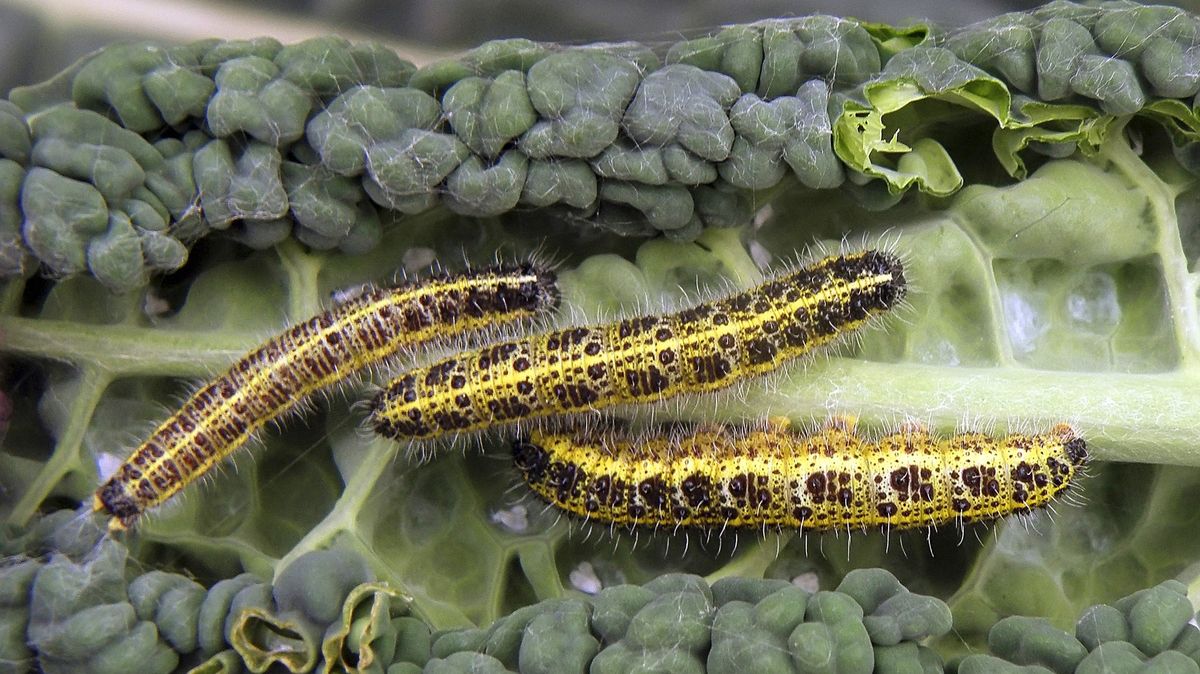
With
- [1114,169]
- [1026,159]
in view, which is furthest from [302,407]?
[1114,169]

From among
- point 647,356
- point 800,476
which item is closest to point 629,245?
point 647,356

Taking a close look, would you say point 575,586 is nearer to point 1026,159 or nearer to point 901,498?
point 901,498

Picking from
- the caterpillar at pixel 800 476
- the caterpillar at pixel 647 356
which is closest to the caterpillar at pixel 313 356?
the caterpillar at pixel 647 356

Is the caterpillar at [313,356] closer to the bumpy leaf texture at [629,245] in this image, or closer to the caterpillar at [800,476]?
the bumpy leaf texture at [629,245]

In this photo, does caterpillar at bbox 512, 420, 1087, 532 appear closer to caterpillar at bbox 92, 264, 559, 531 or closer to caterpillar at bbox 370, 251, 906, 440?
caterpillar at bbox 370, 251, 906, 440

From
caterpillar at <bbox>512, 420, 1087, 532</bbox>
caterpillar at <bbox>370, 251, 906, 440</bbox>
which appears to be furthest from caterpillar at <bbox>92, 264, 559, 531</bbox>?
caterpillar at <bbox>512, 420, 1087, 532</bbox>

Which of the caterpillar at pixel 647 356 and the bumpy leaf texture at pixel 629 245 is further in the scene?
the caterpillar at pixel 647 356
